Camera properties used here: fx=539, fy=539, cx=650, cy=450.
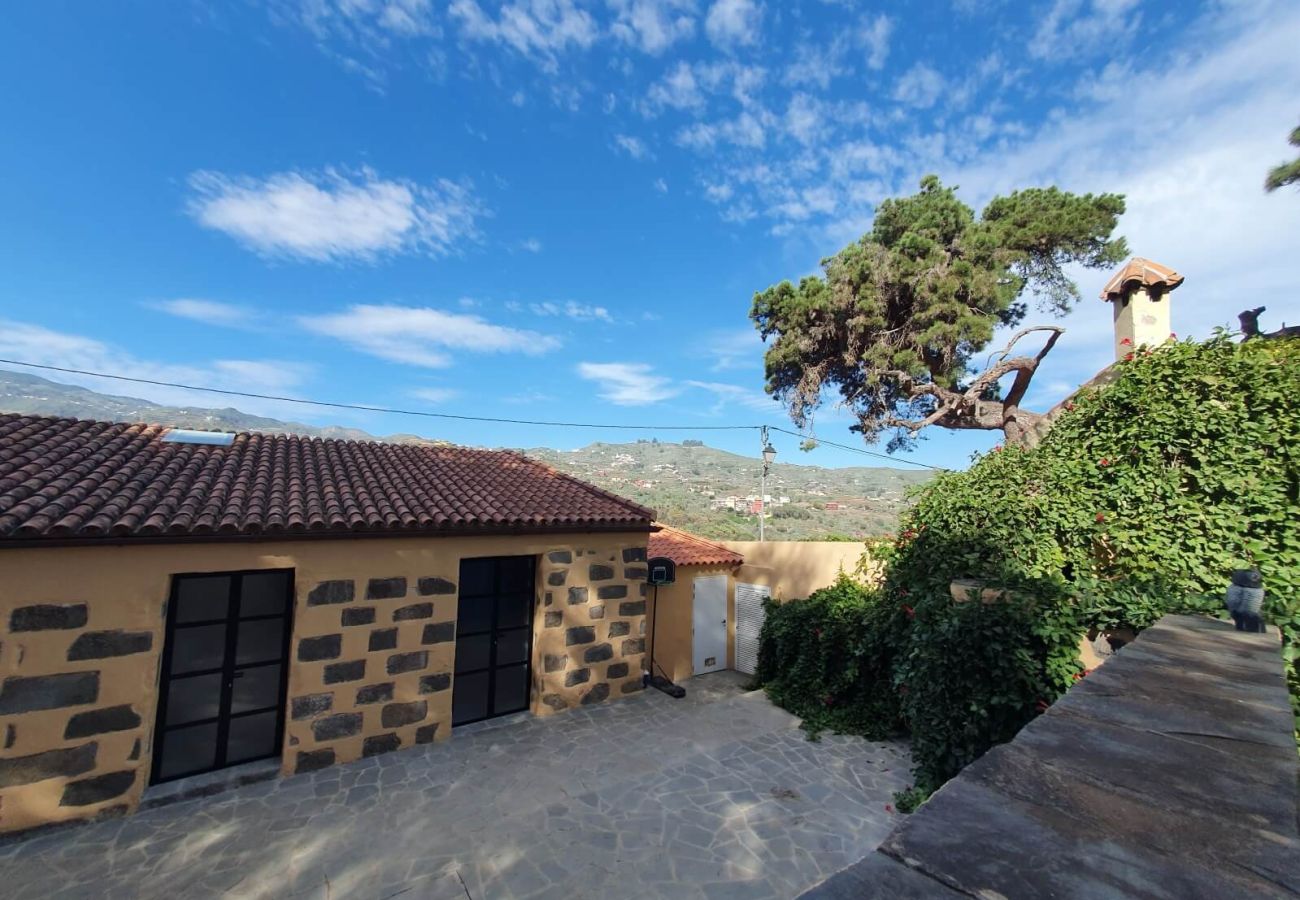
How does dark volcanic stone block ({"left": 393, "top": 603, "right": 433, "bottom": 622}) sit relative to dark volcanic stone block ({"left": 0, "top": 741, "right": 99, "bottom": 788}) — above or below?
above

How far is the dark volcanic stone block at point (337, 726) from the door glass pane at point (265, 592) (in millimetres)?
1497

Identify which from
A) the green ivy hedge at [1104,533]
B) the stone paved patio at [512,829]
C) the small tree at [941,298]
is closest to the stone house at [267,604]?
the stone paved patio at [512,829]

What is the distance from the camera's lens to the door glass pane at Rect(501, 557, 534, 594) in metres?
8.19

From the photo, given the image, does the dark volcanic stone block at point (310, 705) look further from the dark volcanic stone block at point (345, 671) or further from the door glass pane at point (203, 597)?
the door glass pane at point (203, 597)

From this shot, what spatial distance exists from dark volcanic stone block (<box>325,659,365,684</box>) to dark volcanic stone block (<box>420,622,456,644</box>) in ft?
2.43

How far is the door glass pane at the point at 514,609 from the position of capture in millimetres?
8163

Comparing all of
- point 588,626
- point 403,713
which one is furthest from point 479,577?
point 403,713

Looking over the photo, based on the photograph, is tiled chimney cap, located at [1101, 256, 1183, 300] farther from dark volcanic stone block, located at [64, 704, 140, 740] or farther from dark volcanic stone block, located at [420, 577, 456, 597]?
dark volcanic stone block, located at [64, 704, 140, 740]

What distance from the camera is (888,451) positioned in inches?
559

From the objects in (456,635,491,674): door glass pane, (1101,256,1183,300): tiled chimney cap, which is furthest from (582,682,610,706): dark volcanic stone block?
(1101,256,1183,300): tiled chimney cap

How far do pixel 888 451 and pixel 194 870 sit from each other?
47.3 ft

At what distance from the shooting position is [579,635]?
8.44m

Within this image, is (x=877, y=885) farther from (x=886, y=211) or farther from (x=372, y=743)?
(x=886, y=211)

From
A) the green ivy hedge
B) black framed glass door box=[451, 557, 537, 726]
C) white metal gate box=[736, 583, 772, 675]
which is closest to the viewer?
the green ivy hedge
